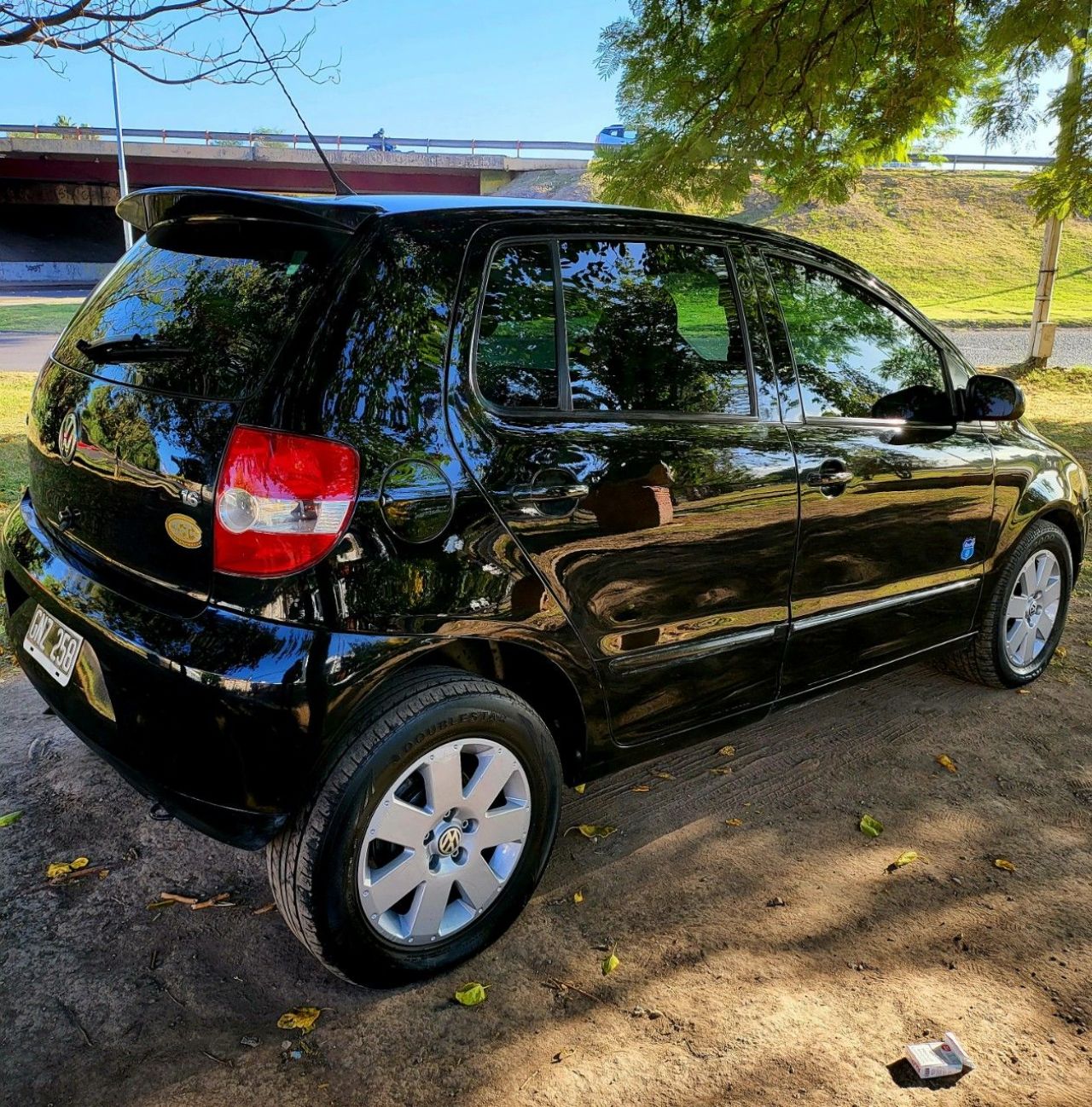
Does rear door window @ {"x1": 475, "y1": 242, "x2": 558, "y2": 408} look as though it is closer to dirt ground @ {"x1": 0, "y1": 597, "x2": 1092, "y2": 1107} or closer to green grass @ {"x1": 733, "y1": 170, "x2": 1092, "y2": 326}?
dirt ground @ {"x1": 0, "y1": 597, "x2": 1092, "y2": 1107}

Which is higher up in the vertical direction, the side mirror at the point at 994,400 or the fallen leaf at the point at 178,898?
the side mirror at the point at 994,400

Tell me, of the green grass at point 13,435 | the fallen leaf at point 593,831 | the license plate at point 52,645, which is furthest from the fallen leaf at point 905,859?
the green grass at point 13,435

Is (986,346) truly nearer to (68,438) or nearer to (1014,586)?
(1014,586)

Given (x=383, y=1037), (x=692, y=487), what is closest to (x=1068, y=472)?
(x=692, y=487)

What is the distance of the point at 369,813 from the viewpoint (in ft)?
6.83

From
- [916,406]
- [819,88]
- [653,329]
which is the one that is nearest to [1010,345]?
[819,88]

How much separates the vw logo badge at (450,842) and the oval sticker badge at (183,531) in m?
0.87

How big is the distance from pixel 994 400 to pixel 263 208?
2.59 m

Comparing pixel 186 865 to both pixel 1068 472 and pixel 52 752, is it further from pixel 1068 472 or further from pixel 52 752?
pixel 1068 472

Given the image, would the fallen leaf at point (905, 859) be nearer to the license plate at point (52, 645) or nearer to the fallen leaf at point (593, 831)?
the fallen leaf at point (593, 831)

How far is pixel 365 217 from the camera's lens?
2.18 metres

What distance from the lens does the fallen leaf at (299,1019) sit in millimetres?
2148

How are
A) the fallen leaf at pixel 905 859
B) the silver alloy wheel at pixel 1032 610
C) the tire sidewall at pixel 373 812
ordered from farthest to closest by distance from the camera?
the silver alloy wheel at pixel 1032 610 < the fallen leaf at pixel 905 859 < the tire sidewall at pixel 373 812

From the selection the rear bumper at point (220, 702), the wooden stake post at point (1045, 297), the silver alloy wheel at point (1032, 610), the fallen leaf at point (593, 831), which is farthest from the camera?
the wooden stake post at point (1045, 297)
